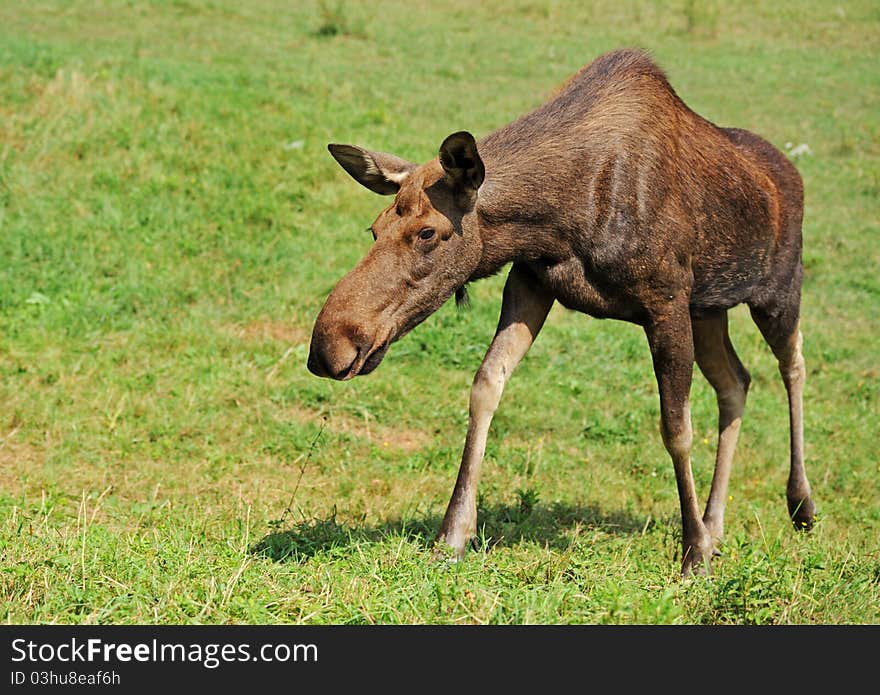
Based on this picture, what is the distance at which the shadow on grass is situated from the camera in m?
5.36

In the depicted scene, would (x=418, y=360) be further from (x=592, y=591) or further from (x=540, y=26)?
(x=540, y=26)

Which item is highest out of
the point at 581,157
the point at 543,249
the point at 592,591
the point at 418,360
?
the point at 581,157

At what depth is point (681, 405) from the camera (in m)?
5.73

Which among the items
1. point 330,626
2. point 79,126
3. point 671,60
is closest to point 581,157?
point 330,626

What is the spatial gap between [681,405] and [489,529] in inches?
49.2

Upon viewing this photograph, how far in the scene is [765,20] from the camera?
75.1 feet

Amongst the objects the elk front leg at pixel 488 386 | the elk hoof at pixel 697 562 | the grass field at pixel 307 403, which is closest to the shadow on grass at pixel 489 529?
the grass field at pixel 307 403

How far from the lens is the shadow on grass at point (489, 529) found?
5.36m

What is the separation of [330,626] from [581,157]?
2.57 meters

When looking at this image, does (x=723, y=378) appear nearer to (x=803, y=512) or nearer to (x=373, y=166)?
(x=803, y=512)

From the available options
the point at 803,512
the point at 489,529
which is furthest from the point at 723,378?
the point at 489,529

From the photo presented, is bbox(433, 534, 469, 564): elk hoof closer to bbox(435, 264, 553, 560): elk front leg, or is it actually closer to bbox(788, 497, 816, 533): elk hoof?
bbox(435, 264, 553, 560): elk front leg

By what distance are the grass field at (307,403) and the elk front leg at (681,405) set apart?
0.85ft

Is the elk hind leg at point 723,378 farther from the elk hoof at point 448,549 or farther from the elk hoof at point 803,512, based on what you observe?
the elk hoof at point 448,549
